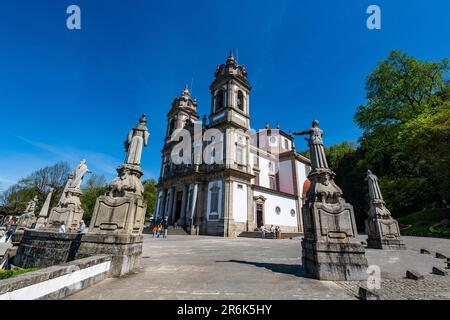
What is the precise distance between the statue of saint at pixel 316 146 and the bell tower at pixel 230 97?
18716mm

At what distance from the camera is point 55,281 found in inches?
115

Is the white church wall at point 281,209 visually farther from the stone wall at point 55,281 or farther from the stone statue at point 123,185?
the stone wall at point 55,281

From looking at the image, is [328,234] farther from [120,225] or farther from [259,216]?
[259,216]

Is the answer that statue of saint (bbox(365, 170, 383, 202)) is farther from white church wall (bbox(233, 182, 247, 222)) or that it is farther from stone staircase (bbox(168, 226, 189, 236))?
stone staircase (bbox(168, 226, 189, 236))

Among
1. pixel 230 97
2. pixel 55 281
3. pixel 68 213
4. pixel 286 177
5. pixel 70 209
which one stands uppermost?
pixel 230 97

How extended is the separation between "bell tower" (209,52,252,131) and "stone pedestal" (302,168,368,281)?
20.1 metres

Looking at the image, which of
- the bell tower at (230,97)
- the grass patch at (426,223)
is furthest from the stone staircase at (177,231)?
the grass patch at (426,223)

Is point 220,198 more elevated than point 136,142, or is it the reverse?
point 220,198

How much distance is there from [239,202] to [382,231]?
13634mm

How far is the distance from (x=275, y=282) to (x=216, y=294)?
4.60 feet

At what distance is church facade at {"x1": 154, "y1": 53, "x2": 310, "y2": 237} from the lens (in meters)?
22.0

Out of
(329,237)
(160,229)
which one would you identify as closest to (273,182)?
(160,229)

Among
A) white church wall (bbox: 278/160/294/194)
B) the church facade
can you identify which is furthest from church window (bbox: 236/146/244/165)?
white church wall (bbox: 278/160/294/194)
